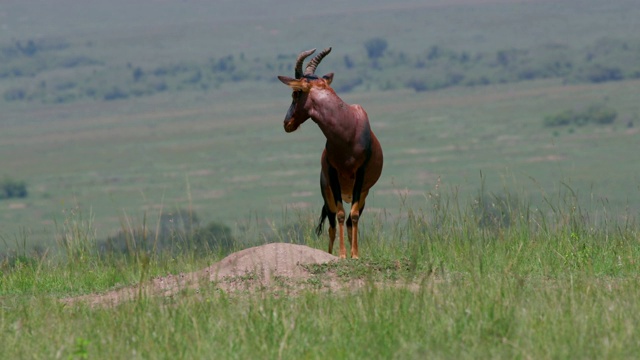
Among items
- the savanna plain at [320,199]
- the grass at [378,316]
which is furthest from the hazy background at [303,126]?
the grass at [378,316]

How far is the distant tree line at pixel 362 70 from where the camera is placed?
16288 centimetres

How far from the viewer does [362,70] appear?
17462 centimetres

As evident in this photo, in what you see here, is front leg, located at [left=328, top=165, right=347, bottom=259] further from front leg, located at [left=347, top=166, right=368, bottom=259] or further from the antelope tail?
the antelope tail

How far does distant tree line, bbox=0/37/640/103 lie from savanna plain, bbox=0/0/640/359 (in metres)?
0.48

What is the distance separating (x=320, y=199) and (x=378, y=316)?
120ft

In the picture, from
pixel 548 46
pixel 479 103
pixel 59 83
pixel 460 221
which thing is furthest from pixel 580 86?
pixel 460 221

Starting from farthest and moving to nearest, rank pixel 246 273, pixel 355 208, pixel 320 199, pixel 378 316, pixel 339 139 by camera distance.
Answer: pixel 320 199 < pixel 355 208 < pixel 339 139 < pixel 246 273 < pixel 378 316

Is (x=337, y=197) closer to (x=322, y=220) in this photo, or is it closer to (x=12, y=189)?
(x=322, y=220)

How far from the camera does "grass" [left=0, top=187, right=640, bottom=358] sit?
6.93 m

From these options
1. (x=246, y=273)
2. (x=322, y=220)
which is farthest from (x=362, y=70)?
(x=246, y=273)

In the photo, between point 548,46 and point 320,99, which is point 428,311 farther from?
point 548,46

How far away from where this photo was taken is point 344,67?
583ft

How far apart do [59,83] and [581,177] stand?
100 metres

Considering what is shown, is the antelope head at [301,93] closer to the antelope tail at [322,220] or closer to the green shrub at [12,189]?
the antelope tail at [322,220]
